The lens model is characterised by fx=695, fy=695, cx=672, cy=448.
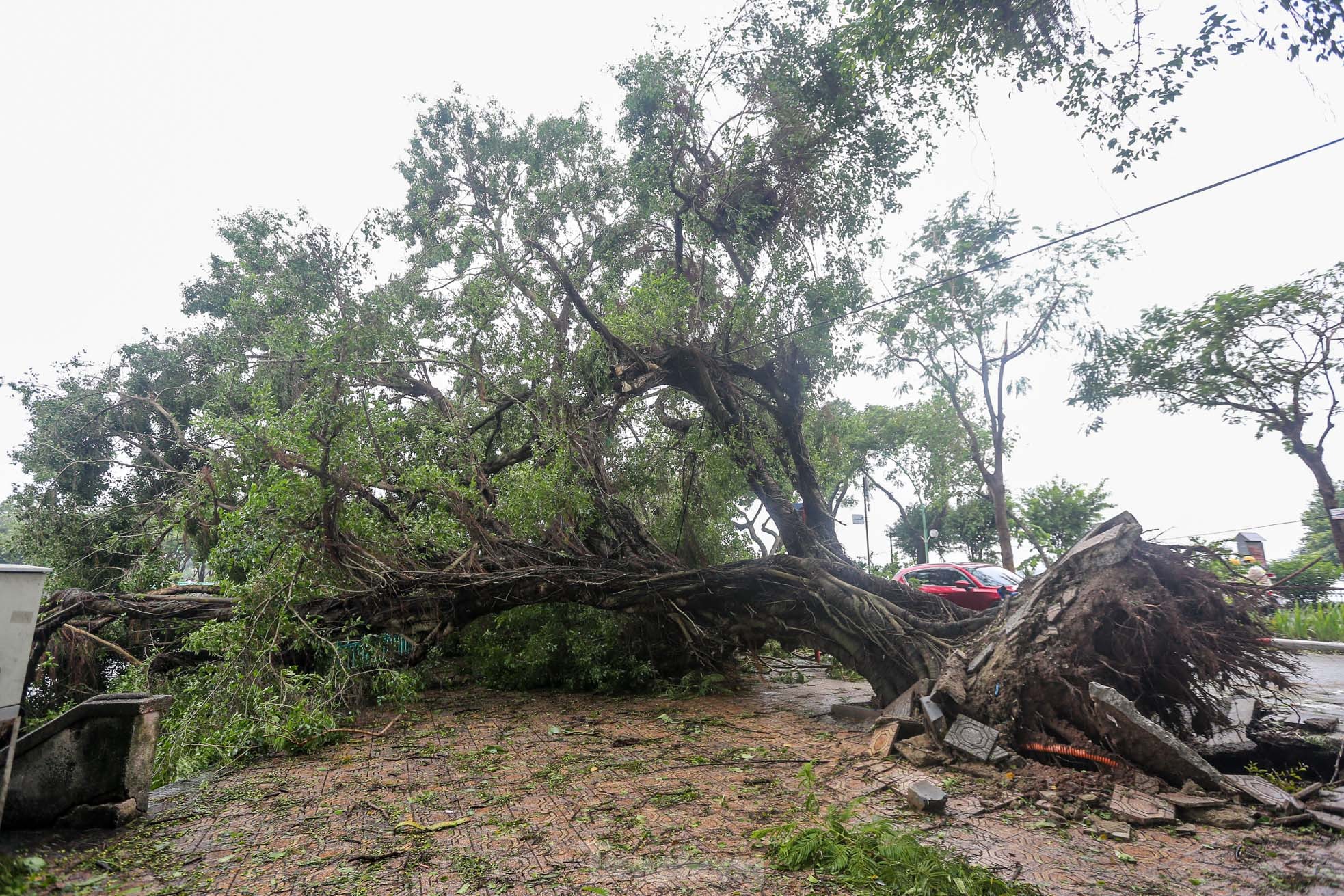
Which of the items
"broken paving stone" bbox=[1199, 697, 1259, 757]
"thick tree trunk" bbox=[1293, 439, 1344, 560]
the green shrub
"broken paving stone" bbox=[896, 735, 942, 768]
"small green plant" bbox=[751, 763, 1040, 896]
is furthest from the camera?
"thick tree trunk" bbox=[1293, 439, 1344, 560]

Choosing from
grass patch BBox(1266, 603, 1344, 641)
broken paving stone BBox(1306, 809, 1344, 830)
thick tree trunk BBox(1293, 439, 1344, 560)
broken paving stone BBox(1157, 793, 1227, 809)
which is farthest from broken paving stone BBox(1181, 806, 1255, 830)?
thick tree trunk BBox(1293, 439, 1344, 560)

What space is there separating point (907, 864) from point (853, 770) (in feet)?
7.58

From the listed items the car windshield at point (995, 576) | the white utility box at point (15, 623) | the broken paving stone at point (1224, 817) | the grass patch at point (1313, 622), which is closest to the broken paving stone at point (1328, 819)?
the broken paving stone at point (1224, 817)

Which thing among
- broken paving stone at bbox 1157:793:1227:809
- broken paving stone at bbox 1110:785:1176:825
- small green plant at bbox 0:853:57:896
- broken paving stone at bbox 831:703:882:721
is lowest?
broken paving stone at bbox 831:703:882:721

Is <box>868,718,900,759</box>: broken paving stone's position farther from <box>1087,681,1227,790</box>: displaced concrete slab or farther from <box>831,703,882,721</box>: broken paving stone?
<box>1087,681,1227,790</box>: displaced concrete slab

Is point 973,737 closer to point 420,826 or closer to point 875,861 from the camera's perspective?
point 875,861

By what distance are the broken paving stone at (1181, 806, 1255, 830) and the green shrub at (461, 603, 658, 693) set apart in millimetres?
6893

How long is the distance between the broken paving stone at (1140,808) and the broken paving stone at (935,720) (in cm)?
149

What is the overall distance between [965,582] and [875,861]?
37.9ft

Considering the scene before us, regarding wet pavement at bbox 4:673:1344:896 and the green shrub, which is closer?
wet pavement at bbox 4:673:1344:896

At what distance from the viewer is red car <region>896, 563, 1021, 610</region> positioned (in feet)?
44.8

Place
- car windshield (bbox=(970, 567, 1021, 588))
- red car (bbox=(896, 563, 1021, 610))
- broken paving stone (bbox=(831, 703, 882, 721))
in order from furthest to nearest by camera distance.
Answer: car windshield (bbox=(970, 567, 1021, 588)) < red car (bbox=(896, 563, 1021, 610)) < broken paving stone (bbox=(831, 703, 882, 721))

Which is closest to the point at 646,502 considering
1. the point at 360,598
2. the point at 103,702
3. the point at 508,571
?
the point at 508,571

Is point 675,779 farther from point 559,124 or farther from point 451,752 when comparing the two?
point 559,124
